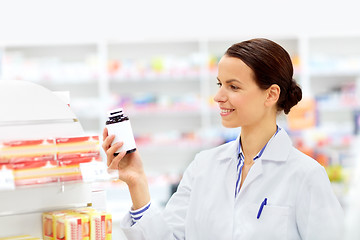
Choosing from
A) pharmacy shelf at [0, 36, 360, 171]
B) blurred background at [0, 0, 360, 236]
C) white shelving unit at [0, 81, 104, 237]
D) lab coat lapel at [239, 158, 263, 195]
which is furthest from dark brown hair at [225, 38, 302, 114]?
pharmacy shelf at [0, 36, 360, 171]

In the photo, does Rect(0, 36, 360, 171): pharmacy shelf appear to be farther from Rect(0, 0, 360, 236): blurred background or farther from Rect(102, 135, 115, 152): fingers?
Rect(102, 135, 115, 152): fingers

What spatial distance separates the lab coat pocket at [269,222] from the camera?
6.24 ft

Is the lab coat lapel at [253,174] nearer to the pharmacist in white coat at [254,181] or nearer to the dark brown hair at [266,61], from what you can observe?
→ the pharmacist in white coat at [254,181]

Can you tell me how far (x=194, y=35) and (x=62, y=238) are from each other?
20.3 ft

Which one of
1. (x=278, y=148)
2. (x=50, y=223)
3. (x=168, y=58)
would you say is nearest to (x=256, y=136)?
(x=278, y=148)

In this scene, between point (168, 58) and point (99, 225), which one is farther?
point (168, 58)

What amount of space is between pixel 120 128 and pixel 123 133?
0.07 ft

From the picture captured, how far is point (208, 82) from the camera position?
7801 millimetres

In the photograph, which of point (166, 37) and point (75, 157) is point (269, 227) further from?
point (166, 37)

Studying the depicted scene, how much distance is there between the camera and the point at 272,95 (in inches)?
79.9

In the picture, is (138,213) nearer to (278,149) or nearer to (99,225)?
(99,225)

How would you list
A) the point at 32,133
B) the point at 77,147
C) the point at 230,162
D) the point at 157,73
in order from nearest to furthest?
the point at 77,147
the point at 32,133
the point at 230,162
the point at 157,73

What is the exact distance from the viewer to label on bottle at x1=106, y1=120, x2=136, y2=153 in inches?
69.7

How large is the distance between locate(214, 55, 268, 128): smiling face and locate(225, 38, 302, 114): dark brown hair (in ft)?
0.07
